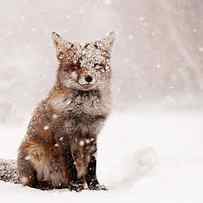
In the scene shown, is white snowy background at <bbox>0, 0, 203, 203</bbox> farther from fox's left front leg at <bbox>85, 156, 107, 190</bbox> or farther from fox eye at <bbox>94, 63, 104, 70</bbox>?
fox eye at <bbox>94, 63, 104, 70</bbox>

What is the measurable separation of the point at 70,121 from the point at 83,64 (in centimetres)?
69

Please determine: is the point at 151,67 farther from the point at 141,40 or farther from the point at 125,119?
the point at 125,119

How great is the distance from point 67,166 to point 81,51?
1323 mm

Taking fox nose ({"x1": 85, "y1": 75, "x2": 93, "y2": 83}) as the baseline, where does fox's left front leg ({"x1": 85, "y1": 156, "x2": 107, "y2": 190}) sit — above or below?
below

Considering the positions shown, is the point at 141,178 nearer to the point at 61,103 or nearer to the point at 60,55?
the point at 61,103

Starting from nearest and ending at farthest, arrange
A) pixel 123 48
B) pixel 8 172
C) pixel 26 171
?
pixel 26 171, pixel 8 172, pixel 123 48

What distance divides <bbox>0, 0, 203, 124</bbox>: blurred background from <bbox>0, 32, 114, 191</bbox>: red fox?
12.1m

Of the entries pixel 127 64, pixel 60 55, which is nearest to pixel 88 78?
pixel 60 55

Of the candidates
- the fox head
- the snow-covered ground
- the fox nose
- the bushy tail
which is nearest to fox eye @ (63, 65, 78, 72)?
the fox head

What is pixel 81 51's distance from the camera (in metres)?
6.23

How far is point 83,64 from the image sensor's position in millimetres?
6133

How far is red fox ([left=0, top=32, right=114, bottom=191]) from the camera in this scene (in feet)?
20.5

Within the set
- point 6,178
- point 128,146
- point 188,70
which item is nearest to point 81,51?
point 6,178

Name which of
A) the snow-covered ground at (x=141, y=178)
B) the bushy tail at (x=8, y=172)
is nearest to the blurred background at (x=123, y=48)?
the snow-covered ground at (x=141, y=178)
